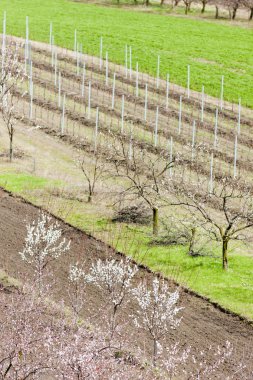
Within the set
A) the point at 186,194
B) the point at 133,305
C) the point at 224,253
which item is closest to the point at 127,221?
the point at 186,194

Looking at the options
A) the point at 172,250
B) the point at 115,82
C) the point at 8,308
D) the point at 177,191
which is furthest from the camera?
the point at 115,82

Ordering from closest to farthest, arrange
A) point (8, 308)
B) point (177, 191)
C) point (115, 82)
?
1. point (8, 308)
2. point (177, 191)
3. point (115, 82)

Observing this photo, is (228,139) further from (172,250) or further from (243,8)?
(243,8)

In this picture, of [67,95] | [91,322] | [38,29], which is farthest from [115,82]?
[91,322]

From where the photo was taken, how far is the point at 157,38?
87.8 m

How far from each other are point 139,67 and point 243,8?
31600 millimetres

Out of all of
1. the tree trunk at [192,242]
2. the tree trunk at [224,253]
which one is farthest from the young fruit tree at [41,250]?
the tree trunk at [224,253]

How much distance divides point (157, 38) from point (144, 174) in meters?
40.3

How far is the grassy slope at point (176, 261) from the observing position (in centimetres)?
3538

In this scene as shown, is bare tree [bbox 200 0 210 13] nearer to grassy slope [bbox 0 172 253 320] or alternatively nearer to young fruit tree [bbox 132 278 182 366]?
grassy slope [bbox 0 172 253 320]

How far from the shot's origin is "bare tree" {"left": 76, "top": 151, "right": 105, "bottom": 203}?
4538 cm

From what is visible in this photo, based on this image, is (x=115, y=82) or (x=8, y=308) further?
(x=115, y=82)

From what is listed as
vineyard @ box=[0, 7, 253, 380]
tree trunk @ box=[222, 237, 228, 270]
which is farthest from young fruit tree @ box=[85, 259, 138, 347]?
tree trunk @ box=[222, 237, 228, 270]

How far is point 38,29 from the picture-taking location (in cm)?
8612
